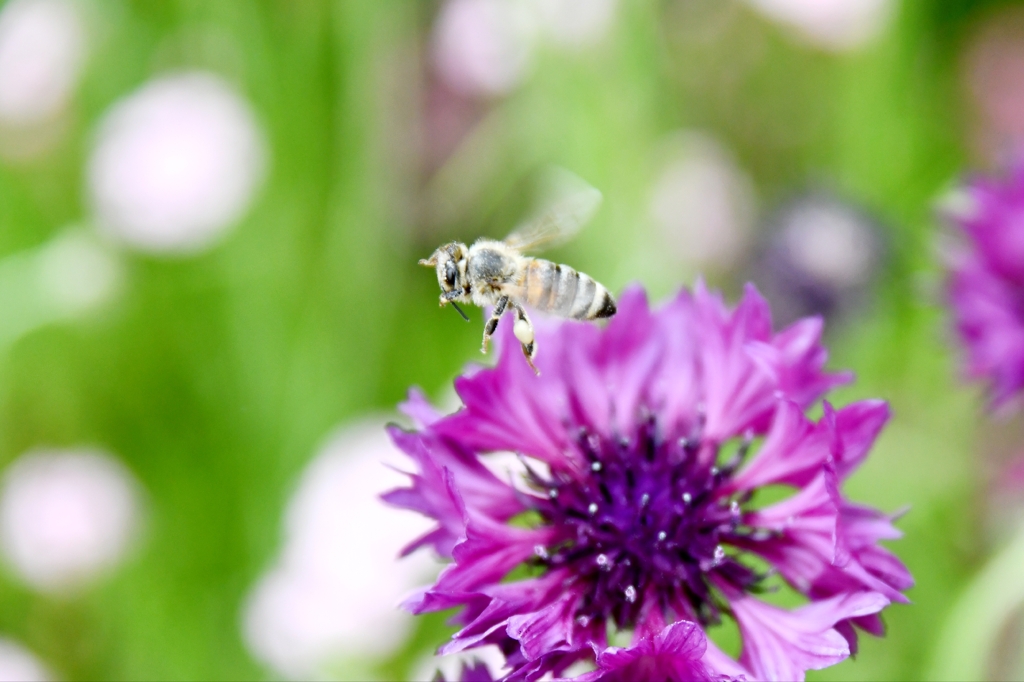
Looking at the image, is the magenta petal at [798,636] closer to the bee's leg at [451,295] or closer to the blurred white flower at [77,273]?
the bee's leg at [451,295]

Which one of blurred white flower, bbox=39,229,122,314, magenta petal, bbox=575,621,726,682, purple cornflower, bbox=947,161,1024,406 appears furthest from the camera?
blurred white flower, bbox=39,229,122,314

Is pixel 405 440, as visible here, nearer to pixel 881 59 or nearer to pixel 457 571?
pixel 457 571

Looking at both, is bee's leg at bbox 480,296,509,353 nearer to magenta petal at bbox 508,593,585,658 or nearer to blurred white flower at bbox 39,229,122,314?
magenta petal at bbox 508,593,585,658

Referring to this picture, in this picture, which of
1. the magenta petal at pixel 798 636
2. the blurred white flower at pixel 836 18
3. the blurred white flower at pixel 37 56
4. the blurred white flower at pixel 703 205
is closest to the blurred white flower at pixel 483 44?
the blurred white flower at pixel 703 205

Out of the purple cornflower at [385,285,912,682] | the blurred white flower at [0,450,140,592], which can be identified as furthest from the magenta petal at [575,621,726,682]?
the blurred white flower at [0,450,140,592]

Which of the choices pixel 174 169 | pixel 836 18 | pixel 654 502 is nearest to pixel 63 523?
pixel 174 169
